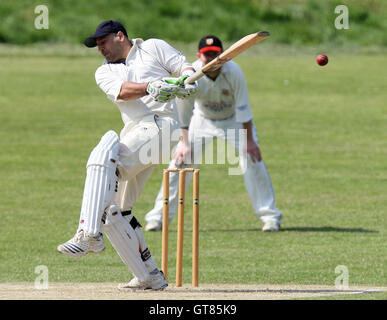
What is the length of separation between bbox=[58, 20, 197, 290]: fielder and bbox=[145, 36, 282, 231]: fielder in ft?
9.58

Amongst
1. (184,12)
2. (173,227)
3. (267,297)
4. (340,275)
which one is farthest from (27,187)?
(184,12)

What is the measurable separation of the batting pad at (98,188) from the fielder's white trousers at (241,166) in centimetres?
377

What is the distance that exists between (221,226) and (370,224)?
1708 mm

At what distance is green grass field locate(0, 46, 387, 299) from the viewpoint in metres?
9.01

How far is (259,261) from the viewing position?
9.12 metres

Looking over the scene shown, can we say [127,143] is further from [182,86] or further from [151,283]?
[151,283]

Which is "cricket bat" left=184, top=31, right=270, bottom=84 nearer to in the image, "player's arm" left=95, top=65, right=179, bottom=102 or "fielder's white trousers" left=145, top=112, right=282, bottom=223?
"player's arm" left=95, top=65, right=179, bottom=102

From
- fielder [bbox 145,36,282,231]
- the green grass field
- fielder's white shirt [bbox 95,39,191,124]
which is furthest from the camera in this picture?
fielder [bbox 145,36,282,231]

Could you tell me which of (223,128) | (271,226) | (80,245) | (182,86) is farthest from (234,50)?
(271,226)

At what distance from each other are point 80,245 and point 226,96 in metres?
4.15

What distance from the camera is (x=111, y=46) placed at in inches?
276

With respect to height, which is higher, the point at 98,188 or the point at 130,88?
the point at 130,88

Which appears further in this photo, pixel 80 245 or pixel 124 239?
pixel 124 239

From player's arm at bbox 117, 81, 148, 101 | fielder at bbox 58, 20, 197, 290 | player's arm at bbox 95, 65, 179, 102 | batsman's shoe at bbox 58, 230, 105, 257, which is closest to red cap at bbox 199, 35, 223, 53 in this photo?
fielder at bbox 58, 20, 197, 290
